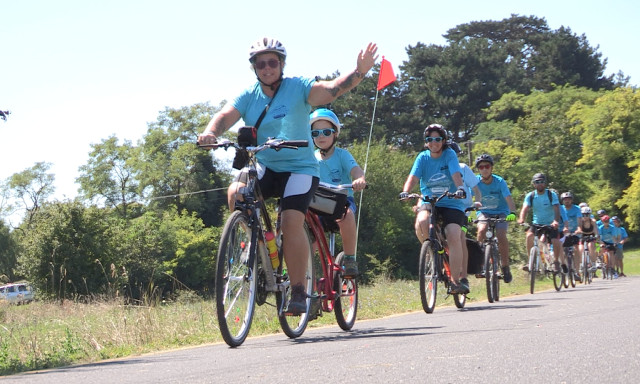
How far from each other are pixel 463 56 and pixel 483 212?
62.9 meters

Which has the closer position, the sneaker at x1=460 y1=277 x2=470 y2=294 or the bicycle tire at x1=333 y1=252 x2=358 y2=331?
the bicycle tire at x1=333 y1=252 x2=358 y2=331

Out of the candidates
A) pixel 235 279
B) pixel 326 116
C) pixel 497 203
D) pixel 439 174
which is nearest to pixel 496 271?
pixel 497 203

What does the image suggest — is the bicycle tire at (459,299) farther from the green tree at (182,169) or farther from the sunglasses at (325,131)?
the green tree at (182,169)

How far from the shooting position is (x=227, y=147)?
6.84 meters

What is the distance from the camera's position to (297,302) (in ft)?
24.2

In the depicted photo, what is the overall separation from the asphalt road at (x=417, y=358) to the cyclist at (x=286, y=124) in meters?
0.76

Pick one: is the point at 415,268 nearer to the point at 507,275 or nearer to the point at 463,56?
the point at 463,56

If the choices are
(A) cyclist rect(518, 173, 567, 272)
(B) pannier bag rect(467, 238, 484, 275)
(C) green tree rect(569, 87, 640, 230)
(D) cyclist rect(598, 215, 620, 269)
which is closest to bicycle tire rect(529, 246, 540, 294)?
(A) cyclist rect(518, 173, 567, 272)

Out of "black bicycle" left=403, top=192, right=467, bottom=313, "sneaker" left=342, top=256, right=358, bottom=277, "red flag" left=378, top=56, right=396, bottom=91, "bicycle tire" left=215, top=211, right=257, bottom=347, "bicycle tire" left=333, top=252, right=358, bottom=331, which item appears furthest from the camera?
"red flag" left=378, top=56, right=396, bottom=91

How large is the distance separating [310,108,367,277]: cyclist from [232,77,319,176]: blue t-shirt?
1591 mm

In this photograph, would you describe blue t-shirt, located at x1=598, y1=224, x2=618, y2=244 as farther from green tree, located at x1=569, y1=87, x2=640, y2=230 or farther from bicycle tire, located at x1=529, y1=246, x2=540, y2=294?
green tree, located at x1=569, y1=87, x2=640, y2=230

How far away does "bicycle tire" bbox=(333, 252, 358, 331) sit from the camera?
28.6 ft

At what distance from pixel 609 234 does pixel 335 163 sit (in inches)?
955

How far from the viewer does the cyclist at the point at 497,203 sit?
1544cm
